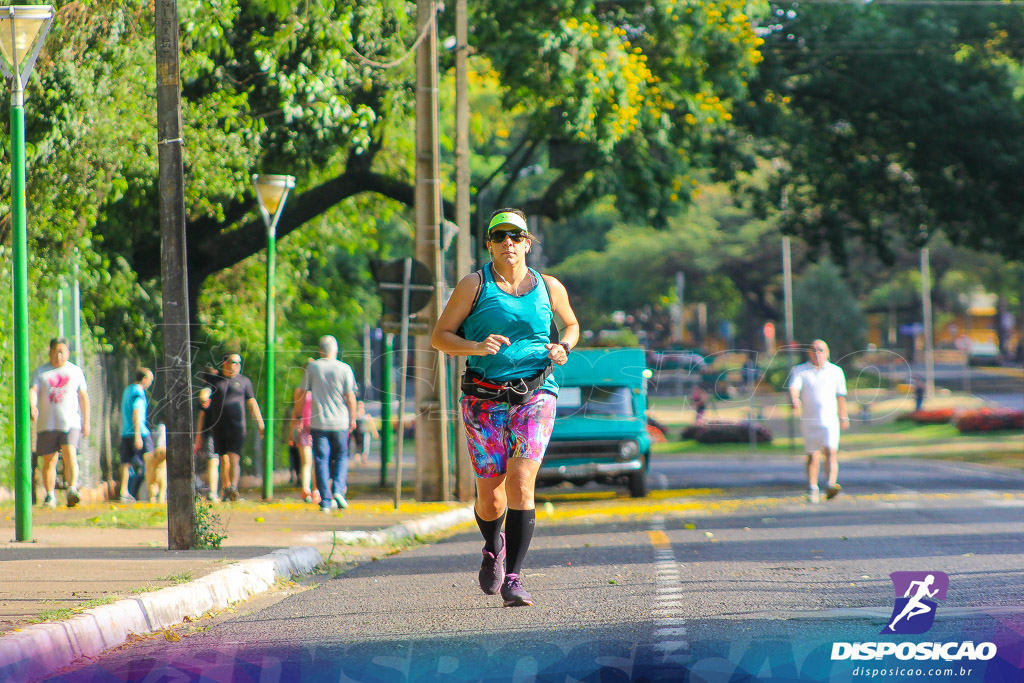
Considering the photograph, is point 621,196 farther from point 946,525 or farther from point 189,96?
point 946,525

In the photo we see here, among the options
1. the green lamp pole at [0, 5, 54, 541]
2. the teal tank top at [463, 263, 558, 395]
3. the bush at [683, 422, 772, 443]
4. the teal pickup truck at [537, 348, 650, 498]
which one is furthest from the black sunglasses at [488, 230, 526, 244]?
the bush at [683, 422, 772, 443]

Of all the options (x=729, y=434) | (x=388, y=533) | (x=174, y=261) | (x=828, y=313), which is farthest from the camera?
(x=828, y=313)

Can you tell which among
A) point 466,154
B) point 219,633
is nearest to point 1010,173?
point 466,154

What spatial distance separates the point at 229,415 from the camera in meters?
15.3

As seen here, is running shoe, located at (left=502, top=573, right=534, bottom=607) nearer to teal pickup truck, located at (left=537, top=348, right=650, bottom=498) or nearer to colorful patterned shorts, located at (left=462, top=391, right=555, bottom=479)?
colorful patterned shorts, located at (left=462, top=391, right=555, bottom=479)

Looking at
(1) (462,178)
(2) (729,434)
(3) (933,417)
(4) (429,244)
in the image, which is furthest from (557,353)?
(3) (933,417)

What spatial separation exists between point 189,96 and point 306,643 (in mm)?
12174

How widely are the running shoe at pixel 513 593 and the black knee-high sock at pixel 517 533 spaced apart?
0.13ft

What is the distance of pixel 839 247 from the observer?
23.6m

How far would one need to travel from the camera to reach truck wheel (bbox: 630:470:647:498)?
1784 cm

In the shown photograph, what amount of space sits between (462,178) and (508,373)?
9895 mm

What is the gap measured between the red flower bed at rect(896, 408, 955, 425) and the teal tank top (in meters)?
35.0

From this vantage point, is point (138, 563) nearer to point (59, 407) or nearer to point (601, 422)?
point (59, 407)

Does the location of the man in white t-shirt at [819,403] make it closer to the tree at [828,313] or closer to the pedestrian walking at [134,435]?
the pedestrian walking at [134,435]
